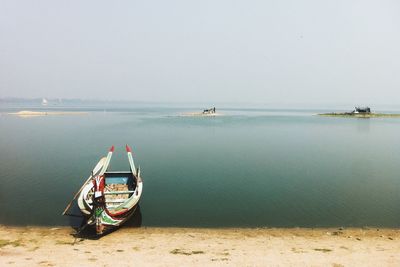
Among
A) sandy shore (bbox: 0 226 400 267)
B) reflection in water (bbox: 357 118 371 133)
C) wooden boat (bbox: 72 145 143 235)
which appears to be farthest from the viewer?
reflection in water (bbox: 357 118 371 133)

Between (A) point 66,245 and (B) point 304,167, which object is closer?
(A) point 66,245

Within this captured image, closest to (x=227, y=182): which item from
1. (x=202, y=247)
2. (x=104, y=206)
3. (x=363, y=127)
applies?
(x=202, y=247)

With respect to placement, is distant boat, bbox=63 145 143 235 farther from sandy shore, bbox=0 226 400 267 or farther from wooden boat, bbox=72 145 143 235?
sandy shore, bbox=0 226 400 267

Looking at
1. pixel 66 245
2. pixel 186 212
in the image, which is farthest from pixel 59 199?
pixel 186 212

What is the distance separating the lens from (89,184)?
21969 mm

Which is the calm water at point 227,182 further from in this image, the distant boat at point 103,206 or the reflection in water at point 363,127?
the reflection in water at point 363,127

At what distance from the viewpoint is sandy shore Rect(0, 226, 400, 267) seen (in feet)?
45.8

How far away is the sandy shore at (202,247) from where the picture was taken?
45.8ft

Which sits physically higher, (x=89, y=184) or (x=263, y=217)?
(x=89, y=184)

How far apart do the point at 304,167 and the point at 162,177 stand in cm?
1616

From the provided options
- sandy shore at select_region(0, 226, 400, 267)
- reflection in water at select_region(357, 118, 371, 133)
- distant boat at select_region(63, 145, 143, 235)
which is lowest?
sandy shore at select_region(0, 226, 400, 267)

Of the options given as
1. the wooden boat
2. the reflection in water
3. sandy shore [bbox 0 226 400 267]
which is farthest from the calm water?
the reflection in water

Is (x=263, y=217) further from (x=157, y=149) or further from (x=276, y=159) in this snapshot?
(x=157, y=149)

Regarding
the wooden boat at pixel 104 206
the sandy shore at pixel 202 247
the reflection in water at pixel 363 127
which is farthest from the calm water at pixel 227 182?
the reflection in water at pixel 363 127
